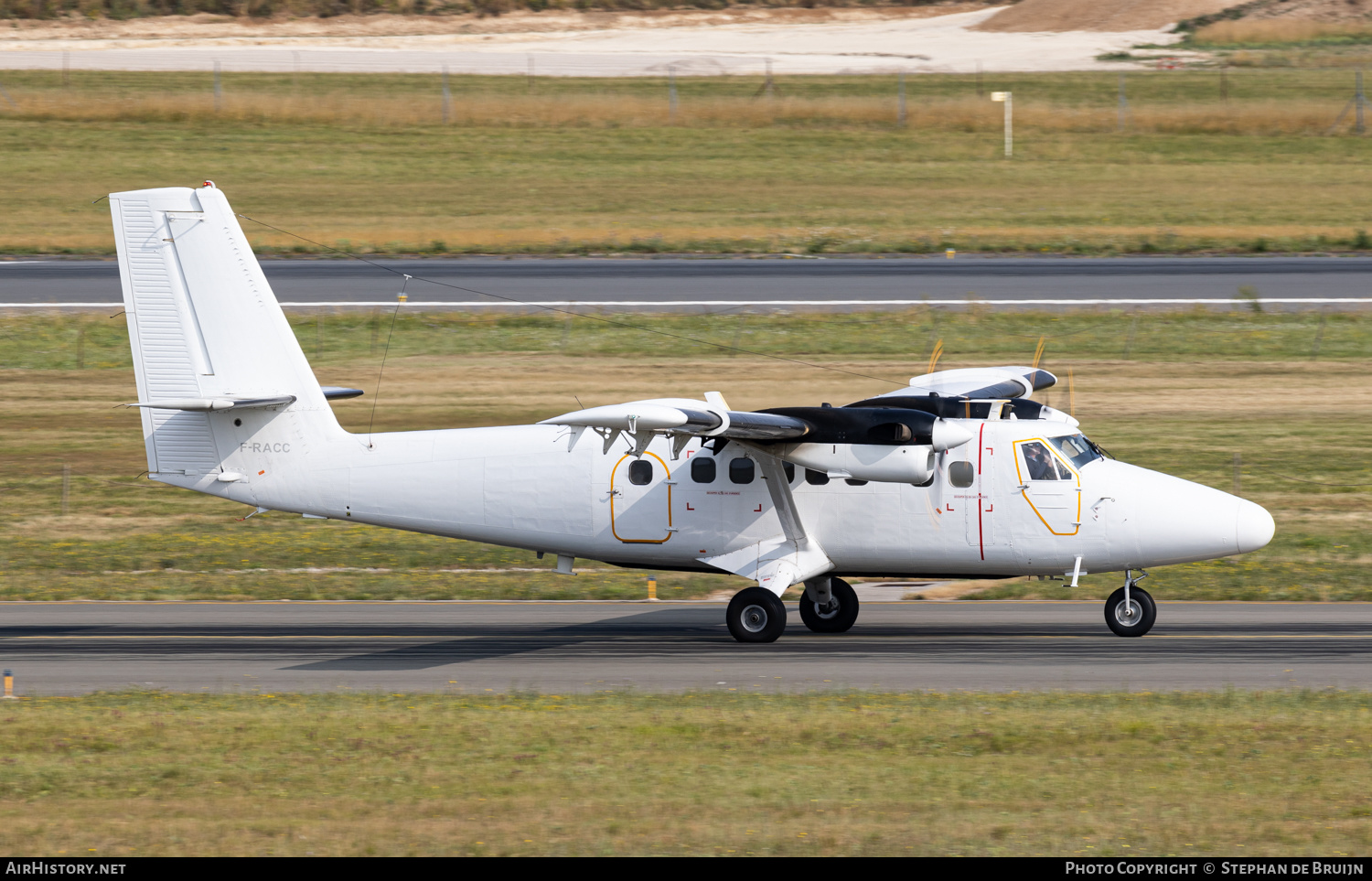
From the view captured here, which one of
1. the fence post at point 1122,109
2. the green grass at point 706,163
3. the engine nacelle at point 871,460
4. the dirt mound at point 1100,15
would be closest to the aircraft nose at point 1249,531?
the engine nacelle at point 871,460

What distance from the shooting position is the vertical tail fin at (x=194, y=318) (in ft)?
66.9

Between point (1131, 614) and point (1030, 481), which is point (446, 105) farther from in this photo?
point (1131, 614)

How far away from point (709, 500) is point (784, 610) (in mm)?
1627

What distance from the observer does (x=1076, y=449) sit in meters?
19.0

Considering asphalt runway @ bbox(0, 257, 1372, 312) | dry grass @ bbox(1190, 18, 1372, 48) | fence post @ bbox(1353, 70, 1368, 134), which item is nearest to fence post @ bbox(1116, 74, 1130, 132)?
fence post @ bbox(1353, 70, 1368, 134)

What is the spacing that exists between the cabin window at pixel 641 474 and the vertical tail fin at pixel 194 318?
13.0 ft

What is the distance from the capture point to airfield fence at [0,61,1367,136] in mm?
73062

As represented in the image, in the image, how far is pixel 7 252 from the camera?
174 feet

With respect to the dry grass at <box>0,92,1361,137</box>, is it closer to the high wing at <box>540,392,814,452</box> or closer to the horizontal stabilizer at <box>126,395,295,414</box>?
the horizontal stabilizer at <box>126,395,295,414</box>

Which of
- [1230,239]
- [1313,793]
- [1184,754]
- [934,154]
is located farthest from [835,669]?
[934,154]

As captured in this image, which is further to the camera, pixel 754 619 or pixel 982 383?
pixel 982 383

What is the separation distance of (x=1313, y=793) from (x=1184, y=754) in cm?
138

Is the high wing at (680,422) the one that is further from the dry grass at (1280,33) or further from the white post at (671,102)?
the dry grass at (1280,33)

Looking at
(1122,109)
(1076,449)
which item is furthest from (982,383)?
(1122,109)
